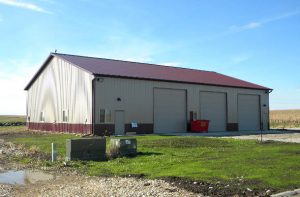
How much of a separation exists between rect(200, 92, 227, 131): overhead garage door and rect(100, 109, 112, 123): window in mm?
10494

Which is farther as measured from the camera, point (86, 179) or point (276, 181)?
point (86, 179)

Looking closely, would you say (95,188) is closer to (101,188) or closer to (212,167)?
(101,188)

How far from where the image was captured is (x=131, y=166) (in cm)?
1548

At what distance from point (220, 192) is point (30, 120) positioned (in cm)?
3912

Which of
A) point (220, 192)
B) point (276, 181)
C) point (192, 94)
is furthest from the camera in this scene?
point (192, 94)

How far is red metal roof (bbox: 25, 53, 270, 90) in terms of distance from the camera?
120ft

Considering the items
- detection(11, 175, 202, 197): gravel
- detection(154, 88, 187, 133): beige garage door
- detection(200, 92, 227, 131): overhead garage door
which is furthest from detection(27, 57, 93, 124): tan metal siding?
detection(11, 175, 202, 197): gravel

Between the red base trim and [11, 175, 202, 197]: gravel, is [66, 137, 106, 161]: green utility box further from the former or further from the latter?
the red base trim

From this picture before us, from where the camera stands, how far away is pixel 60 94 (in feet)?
130

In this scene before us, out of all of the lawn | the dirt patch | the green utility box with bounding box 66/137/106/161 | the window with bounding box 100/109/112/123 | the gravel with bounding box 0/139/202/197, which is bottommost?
the gravel with bounding box 0/139/202/197

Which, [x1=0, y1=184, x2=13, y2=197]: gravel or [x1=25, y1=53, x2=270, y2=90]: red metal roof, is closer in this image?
[x1=0, y1=184, x2=13, y2=197]: gravel

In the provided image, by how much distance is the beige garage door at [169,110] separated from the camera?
3803 centimetres

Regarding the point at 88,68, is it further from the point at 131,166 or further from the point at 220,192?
the point at 220,192

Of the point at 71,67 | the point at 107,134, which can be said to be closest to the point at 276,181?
the point at 107,134
